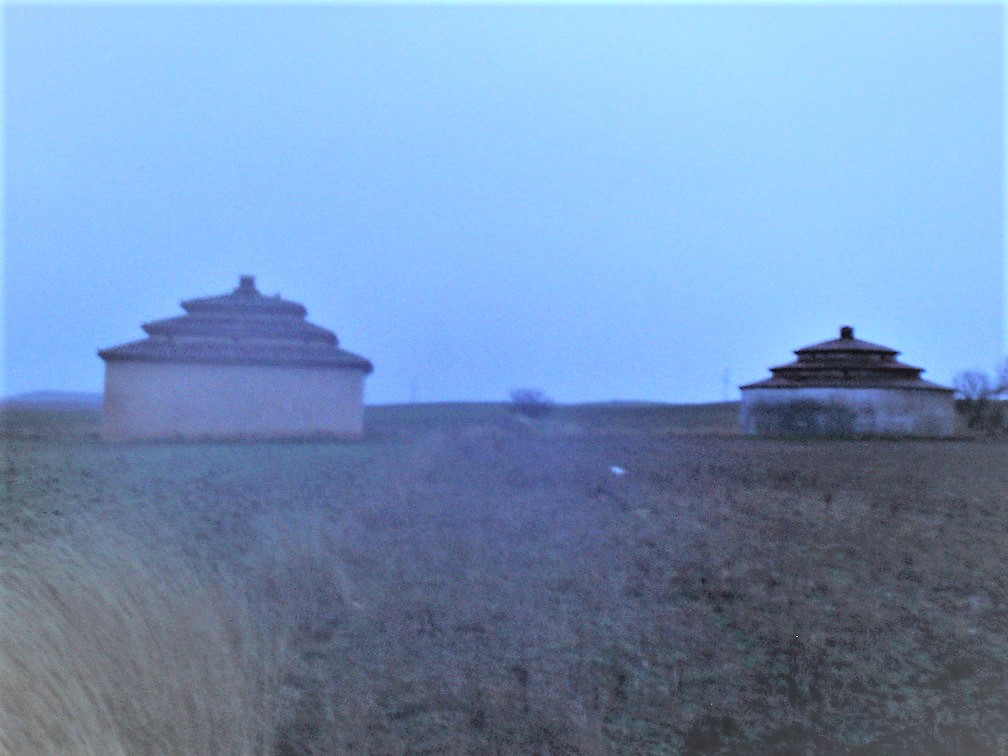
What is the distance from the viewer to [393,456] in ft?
50.7

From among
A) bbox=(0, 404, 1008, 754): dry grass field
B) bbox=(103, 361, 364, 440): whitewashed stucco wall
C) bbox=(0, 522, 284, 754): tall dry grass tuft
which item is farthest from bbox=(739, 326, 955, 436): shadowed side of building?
bbox=(0, 522, 284, 754): tall dry grass tuft

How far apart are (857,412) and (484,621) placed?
26767mm

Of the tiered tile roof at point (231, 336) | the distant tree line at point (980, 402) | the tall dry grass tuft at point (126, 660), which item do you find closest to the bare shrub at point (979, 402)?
the distant tree line at point (980, 402)

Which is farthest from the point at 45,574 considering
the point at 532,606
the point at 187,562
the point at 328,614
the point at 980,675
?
the point at 980,675

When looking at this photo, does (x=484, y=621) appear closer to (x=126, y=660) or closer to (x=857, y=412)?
(x=126, y=660)

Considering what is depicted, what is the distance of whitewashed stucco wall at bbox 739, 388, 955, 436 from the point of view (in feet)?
95.9

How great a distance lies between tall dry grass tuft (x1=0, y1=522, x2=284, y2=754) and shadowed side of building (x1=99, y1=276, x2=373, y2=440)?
14470 mm

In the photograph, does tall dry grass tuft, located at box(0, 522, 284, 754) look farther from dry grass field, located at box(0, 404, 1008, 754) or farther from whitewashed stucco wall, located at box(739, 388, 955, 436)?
whitewashed stucco wall, located at box(739, 388, 955, 436)

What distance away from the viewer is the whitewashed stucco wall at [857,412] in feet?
95.9

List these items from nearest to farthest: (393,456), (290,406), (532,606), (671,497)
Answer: (532,606), (671,497), (393,456), (290,406)

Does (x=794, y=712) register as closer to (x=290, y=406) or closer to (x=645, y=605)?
(x=645, y=605)

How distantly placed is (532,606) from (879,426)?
87.2ft

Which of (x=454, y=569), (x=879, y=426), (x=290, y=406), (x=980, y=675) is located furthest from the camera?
(x=879, y=426)

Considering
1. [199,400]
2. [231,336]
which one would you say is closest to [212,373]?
[199,400]
